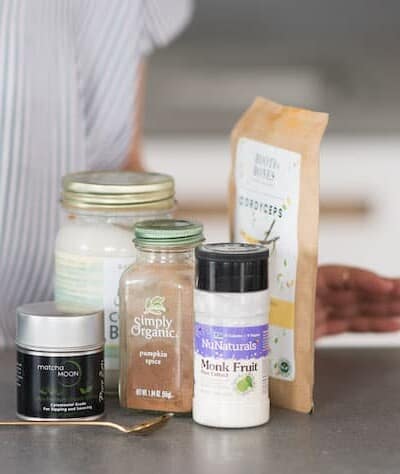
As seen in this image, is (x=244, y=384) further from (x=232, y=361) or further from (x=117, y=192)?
(x=117, y=192)

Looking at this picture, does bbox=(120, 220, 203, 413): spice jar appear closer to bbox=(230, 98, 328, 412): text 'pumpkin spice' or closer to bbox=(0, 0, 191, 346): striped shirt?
bbox=(230, 98, 328, 412): text 'pumpkin spice'

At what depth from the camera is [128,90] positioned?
4.06 ft

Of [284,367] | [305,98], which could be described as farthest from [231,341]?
[305,98]

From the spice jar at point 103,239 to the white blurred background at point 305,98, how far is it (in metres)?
1.39

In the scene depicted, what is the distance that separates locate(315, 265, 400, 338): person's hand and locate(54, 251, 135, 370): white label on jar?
25 centimetres

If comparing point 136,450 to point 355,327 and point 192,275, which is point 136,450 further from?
point 355,327

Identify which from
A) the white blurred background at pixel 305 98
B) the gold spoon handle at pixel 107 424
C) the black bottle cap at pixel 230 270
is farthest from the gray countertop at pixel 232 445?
the white blurred background at pixel 305 98

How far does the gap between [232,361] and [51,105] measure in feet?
1.36

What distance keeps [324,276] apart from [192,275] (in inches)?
10.0

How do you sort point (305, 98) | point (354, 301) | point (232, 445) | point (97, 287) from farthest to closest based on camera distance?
1. point (305, 98)
2. point (354, 301)
3. point (97, 287)
4. point (232, 445)

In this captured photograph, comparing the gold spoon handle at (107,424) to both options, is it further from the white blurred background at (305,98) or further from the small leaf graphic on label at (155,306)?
the white blurred background at (305,98)

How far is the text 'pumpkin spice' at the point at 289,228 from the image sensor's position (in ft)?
3.06

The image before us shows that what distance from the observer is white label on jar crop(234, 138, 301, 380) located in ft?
3.11

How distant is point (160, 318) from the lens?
91 cm
